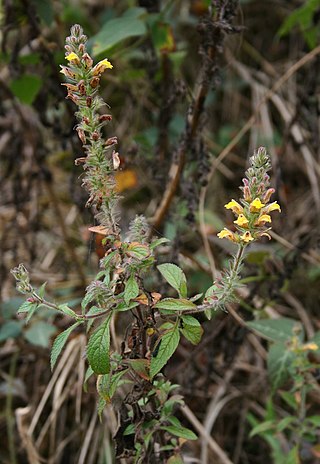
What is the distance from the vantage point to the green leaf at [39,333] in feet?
4.96

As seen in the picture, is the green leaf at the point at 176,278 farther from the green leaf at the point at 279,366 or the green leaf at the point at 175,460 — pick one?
the green leaf at the point at 279,366

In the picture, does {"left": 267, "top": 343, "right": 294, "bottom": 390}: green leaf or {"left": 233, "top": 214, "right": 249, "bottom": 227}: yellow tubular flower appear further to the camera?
{"left": 267, "top": 343, "right": 294, "bottom": 390}: green leaf

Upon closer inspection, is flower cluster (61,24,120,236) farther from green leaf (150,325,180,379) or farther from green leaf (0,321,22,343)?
green leaf (0,321,22,343)

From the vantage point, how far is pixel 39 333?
1.54 m

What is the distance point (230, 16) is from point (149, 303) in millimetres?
626

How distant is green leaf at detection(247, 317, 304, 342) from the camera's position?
136 centimetres

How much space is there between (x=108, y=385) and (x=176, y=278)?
187mm

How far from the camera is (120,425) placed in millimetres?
997

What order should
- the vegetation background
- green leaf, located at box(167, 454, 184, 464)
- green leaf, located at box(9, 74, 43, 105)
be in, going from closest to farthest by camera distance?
green leaf, located at box(167, 454, 184, 464), the vegetation background, green leaf, located at box(9, 74, 43, 105)

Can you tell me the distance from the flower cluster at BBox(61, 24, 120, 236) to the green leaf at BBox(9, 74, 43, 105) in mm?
783

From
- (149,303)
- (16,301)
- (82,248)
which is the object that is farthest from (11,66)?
(149,303)

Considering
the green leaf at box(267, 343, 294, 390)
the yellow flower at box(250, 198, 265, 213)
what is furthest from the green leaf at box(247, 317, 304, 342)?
the yellow flower at box(250, 198, 265, 213)

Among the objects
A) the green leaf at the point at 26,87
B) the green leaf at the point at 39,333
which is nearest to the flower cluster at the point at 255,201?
the green leaf at the point at 39,333

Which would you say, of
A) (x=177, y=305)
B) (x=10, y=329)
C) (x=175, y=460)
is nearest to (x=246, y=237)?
(x=177, y=305)
